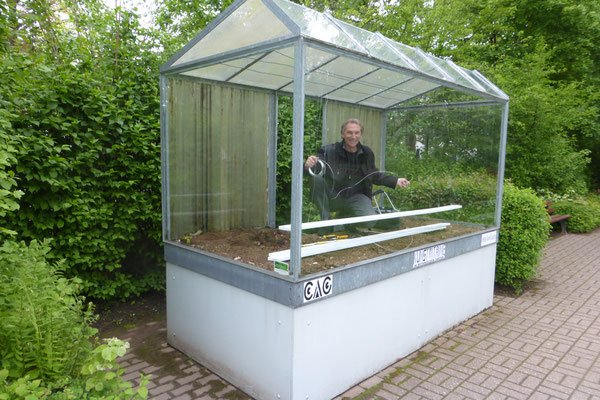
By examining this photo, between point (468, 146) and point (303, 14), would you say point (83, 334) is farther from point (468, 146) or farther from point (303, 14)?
point (468, 146)

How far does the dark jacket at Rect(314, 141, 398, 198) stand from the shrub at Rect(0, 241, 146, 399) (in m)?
2.18

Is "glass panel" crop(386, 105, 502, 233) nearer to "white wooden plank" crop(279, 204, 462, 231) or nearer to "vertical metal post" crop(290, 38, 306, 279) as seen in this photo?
"white wooden plank" crop(279, 204, 462, 231)

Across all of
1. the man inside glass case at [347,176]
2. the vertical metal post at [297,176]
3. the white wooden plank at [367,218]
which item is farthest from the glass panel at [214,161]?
the man inside glass case at [347,176]

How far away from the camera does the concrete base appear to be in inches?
109

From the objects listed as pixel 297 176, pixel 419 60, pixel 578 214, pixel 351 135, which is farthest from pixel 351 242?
pixel 578 214

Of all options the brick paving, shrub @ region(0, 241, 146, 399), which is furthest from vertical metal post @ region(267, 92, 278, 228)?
shrub @ region(0, 241, 146, 399)

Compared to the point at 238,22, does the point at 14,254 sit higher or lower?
lower

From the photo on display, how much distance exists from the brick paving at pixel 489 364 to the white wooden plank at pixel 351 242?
112 cm

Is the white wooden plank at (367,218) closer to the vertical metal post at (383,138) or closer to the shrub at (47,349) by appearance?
the vertical metal post at (383,138)

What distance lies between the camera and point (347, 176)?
4.05 metres

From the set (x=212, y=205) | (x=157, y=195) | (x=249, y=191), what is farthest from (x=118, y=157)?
(x=249, y=191)

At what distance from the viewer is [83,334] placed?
2.21 metres

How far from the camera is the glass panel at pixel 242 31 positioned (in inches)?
108

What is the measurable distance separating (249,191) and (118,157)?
1393mm
